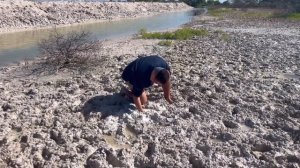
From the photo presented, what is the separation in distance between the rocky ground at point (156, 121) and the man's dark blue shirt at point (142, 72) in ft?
1.50

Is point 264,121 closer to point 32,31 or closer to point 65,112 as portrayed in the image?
point 65,112

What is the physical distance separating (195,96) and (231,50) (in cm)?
712

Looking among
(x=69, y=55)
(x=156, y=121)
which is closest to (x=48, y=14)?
(x=69, y=55)

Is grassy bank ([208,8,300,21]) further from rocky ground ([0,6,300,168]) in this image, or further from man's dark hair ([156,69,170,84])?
man's dark hair ([156,69,170,84])

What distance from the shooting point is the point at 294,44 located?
17.2 m

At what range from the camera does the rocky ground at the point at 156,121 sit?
6.05 metres

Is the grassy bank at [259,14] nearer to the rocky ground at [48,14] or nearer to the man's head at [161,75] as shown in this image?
the rocky ground at [48,14]

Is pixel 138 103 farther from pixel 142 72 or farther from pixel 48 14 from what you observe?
pixel 48 14

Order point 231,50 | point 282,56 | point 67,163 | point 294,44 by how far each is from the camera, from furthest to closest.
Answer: point 294,44, point 231,50, point 282,56, point 67,163

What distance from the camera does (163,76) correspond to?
7277 millimetres

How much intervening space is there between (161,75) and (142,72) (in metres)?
0.36

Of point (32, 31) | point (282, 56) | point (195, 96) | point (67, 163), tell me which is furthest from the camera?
point (32, 31)

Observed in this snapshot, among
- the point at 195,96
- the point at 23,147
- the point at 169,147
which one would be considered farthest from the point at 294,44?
the point at 23,147

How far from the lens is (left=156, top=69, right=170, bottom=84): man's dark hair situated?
7223mm
